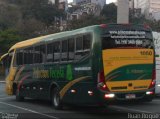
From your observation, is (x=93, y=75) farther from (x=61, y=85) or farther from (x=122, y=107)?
(x=122, y=107)

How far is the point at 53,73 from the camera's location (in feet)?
60.0

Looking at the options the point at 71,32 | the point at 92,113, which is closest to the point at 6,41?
the point at 71,32

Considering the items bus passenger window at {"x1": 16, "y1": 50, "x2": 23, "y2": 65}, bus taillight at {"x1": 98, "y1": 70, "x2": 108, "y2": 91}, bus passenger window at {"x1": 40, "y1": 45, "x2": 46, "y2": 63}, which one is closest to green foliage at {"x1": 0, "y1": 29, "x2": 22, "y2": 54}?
bus passenger window at {"x1": 16, "y1": 50, "x2": 23, "y2": 65}

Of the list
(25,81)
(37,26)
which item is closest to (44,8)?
(37,26)

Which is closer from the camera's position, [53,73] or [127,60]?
[127,60]

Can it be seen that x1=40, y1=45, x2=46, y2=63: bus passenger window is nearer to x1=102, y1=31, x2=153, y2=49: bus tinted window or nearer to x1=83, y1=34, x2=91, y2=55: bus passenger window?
x1=83, y1=34, x2=91, y2=55: bus passenger window

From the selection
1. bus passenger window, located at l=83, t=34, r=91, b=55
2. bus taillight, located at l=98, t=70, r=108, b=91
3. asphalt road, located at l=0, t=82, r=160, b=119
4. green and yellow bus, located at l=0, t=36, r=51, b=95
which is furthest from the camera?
green and yellow bus, located at l=0, t=36, r=51, b=95

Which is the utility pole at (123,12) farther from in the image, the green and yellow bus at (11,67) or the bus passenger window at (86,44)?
the bus passenger window at (86,44)

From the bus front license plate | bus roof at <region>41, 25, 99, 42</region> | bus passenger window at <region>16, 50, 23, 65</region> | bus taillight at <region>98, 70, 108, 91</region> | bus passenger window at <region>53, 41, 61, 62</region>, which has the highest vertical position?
bus roof at <region>41, 25, 99, 42</region>

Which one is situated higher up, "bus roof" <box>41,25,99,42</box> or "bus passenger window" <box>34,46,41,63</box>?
"bus roof" <box>41,25,99,42</box>

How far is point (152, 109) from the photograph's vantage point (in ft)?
55.7

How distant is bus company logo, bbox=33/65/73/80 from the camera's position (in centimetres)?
1669

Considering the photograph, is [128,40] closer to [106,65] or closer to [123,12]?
[106,65]

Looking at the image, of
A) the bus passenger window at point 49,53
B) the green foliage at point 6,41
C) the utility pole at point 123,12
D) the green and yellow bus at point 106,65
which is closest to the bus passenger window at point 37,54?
the bus passenger window at point 49,53
